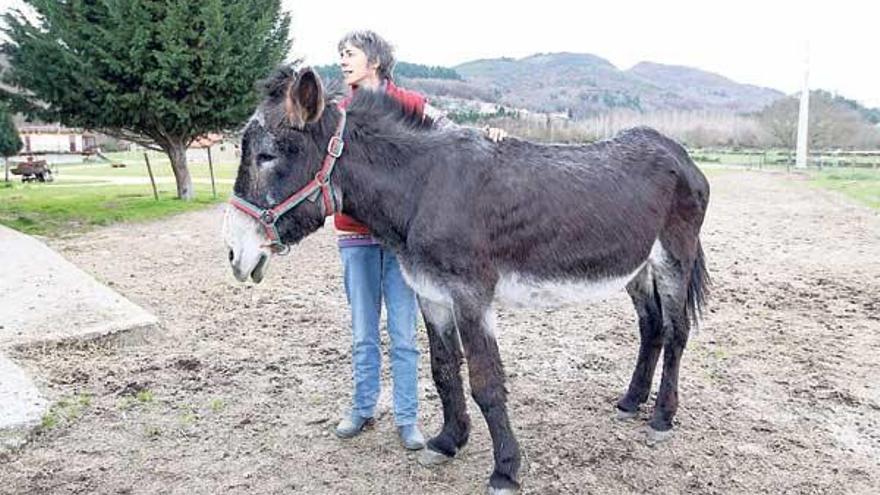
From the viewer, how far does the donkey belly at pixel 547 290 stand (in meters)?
3.32

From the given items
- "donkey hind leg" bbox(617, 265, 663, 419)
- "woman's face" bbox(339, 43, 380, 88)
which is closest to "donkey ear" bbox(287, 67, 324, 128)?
"woman's face" bbox(339, 43, 380, 88)

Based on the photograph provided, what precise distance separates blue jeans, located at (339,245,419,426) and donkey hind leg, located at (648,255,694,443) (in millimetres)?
1472

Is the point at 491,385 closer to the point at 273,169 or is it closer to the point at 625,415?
the point at 625,415

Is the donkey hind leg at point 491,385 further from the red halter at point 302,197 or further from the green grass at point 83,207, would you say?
the green grass at point 83,207

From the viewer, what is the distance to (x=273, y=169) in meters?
3.10

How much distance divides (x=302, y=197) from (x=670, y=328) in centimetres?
238

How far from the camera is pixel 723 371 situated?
502cm

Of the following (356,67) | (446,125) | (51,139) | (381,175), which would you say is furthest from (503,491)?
(51,139)

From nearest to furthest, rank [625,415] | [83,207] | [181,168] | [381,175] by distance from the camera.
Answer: [381,175]
[625,415]
[83,207]
[181,168]

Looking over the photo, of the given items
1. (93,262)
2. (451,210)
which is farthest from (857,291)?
(93,262)

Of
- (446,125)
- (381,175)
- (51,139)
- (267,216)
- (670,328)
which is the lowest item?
(670,328)

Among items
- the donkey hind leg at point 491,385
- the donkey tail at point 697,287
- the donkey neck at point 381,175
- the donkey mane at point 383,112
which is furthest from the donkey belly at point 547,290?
the donkey mane at point 383,112

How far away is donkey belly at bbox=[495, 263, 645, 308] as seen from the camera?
332cm

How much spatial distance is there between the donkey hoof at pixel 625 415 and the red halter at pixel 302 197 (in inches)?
94.6
